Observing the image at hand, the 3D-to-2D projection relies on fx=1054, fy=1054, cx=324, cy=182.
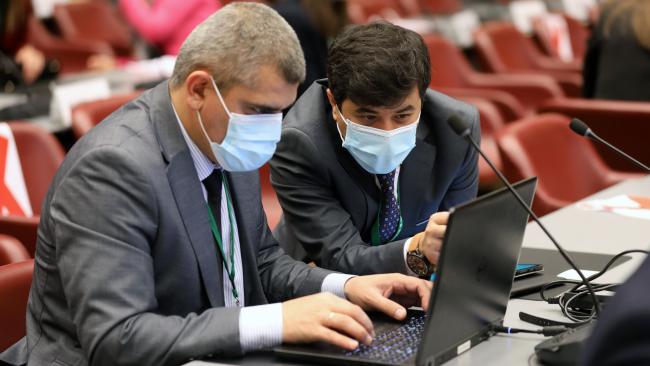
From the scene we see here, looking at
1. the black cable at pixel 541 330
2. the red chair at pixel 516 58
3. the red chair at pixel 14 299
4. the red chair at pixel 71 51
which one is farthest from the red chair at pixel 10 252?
the red chair at pixel 516 58

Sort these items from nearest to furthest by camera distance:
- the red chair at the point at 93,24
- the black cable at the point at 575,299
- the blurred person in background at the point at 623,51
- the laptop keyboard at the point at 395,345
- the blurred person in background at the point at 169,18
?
1. the laptop keyboard at the point at 395,345
2. the black cable at the point at 575,299
3. the blurred person in background at the point at 623,51
4. the blurred person in background at the point at 169,18
5. the red chair at the point at 93,24

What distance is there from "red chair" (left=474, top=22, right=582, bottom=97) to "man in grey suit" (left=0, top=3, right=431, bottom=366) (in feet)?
15.9

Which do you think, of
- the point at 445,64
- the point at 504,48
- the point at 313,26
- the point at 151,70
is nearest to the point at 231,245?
the point at 313,26

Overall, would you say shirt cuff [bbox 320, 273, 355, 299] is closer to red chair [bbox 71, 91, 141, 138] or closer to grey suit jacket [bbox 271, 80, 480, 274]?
grey suit jacket [bbox 271, 80, 480, 274]

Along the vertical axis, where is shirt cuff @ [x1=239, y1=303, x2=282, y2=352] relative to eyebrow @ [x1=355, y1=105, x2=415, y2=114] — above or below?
below

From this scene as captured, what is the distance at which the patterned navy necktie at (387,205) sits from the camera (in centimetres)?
267

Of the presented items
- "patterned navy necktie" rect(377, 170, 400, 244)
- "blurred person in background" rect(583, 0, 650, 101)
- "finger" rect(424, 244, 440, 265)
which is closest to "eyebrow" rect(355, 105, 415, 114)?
"patterned navy necktie" rect(377, 170, 400, 244)

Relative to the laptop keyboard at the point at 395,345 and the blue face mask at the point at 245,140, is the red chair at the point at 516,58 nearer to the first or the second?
the blue face mask at the point at 245,140

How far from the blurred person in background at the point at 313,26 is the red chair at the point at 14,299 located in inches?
95.2

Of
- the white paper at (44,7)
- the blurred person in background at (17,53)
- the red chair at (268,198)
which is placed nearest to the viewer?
the red chair at (268,198)

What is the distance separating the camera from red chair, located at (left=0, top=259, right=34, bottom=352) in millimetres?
2203

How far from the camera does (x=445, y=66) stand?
609cm

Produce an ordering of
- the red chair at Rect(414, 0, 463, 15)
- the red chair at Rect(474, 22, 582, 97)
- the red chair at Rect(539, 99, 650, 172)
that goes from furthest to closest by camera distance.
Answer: the red chair at Rect(414, 0, 463, 15), the red chair at Rect(474, 22, 582, 97), the red chair at Rect(539, 99, 650, 172)

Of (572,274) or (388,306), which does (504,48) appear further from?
(388,306)
